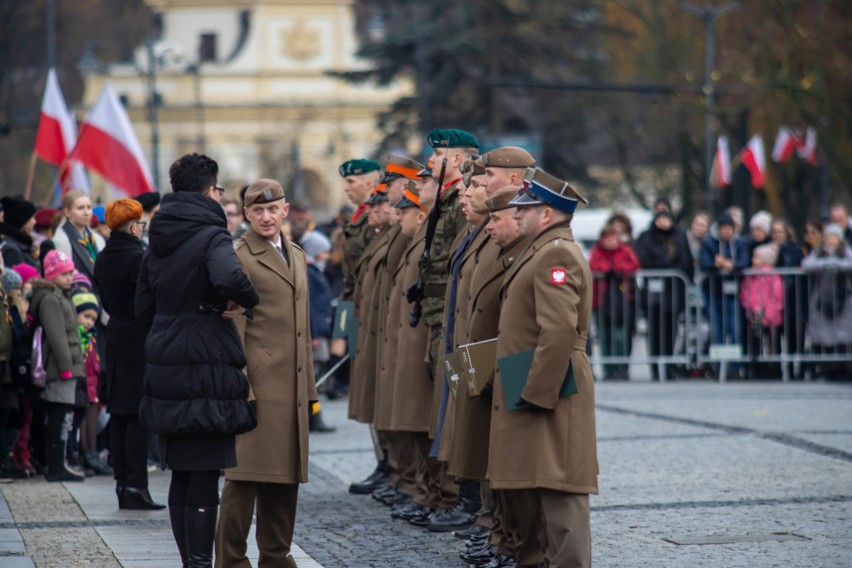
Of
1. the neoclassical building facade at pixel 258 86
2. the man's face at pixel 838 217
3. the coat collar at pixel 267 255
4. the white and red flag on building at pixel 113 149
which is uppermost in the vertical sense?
the neoclassical building facade at pixel 258 86

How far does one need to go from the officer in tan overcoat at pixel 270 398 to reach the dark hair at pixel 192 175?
9.2 inches

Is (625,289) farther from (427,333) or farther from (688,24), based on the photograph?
(688,24)

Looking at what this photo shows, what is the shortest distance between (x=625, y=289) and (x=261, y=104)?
7329cm

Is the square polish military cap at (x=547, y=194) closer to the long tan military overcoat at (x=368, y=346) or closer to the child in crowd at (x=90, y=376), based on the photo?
the long tan military overcoat at (x=368, y=346)

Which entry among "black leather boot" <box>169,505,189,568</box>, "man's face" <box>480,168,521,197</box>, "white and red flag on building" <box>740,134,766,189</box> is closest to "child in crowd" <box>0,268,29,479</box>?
"black leather boot" <box>169,505,189,568</box>

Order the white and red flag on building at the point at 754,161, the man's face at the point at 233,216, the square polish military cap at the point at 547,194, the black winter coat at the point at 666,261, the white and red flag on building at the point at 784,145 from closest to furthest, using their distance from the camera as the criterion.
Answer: the square polish military cap at the point at 547,194, the man's face at the point at 233,216, the black winter coat at the point at 666,261, the white and red flag on building at the point at 754,161, the white and red flag on building at the point at 784,145

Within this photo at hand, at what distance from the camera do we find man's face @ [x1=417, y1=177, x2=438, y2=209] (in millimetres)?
9953

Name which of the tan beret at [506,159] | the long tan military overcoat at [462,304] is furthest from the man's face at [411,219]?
the tan beret at [506,159]

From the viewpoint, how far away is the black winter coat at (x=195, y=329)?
753 centimetres

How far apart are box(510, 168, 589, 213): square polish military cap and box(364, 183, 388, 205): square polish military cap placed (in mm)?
3276

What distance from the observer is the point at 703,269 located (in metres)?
19.5

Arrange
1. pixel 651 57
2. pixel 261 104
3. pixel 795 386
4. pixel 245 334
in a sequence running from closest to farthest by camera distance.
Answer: pixel 245 334, pixel 795 386, pixel 651 57, pixel 261 104

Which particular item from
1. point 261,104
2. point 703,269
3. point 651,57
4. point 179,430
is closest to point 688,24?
point 651,57

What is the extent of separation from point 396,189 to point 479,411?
9.73 feet
